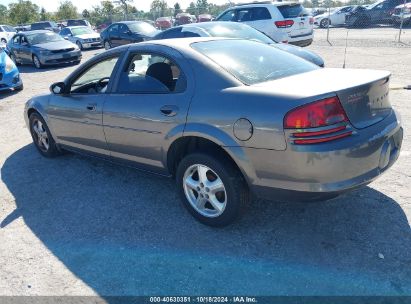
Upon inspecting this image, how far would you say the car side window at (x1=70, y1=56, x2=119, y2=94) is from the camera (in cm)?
448

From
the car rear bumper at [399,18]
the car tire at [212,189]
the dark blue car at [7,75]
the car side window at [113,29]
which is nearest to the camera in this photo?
the car tire at [212,189]

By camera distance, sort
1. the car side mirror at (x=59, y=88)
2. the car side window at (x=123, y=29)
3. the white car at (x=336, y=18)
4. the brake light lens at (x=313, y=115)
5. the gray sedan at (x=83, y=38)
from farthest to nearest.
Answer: the white car at (x=336, y=18), the gray sedan at (x=83, y=38), the car side window at (x=123, y=29), the car side mirror at (x=59, y=88), the brake light lens at (x=313, y=115)

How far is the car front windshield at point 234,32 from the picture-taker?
8555 mm

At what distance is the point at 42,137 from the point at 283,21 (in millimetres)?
9432

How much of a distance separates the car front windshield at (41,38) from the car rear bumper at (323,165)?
15348 mm

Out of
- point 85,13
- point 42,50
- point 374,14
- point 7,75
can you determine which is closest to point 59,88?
point 7,75

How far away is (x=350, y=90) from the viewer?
2.93 meters

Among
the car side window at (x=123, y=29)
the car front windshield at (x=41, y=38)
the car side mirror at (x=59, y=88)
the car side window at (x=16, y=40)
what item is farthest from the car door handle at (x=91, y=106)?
the car side window at (x=16, y=40)

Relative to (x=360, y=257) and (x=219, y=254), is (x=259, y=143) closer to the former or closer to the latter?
(x=219, y=254)

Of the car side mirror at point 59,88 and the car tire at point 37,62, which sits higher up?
the car side mirror at point 59,88

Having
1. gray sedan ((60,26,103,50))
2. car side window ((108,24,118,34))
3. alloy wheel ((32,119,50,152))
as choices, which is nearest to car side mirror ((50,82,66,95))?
alloy wheel ((32,119,50,152))

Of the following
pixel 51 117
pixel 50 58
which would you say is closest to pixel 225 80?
pixel 51 117

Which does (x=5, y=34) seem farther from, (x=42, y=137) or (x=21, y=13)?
(x=21, y=13)

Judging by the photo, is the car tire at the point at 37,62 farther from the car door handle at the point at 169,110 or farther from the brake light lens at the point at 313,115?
the brake light lens at the point at 313,115
